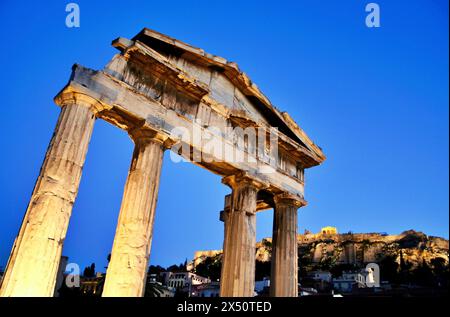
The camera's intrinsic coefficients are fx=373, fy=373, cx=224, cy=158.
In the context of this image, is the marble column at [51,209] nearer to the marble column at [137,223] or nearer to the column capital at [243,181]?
the marble column at [137,223]

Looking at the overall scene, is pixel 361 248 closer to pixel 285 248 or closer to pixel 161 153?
pixel 285 248

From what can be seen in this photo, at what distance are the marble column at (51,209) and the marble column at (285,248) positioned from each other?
8620 millimetres

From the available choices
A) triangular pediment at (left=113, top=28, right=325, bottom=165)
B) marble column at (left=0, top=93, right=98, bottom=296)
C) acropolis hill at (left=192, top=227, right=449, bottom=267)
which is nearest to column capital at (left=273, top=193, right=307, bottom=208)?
triangular pediment at (left=113, top=28, right=325, bottom=165)

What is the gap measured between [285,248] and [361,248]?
9715cm

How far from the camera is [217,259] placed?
9175cm

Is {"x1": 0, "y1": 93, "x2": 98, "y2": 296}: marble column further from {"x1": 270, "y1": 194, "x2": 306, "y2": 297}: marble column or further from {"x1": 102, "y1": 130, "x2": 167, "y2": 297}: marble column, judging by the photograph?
{"x1": 270, "y1": 194, "x2": 306, "y2": 297}: marble column

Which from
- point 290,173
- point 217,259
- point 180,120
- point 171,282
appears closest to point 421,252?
point 217,259

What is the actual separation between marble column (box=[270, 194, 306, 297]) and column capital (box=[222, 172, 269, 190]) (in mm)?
1607

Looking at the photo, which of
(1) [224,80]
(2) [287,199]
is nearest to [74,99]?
(1) [224,80]

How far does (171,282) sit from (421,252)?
202ft

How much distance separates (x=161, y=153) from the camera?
37.4 feet

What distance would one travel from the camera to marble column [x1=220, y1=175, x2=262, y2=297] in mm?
12539

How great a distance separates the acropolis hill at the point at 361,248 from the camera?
9430 centimetres

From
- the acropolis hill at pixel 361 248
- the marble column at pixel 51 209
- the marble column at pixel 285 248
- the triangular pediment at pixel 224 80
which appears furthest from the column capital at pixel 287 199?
the acropolis hill at pixel 361 248
